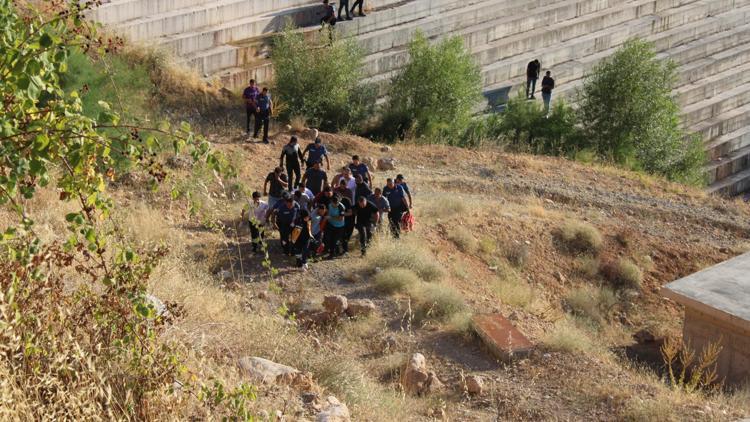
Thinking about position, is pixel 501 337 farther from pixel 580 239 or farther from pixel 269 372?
pixel 580 239

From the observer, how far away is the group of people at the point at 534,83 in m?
25.7

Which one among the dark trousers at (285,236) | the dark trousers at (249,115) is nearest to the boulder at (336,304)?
the dark trousers at (285,236)

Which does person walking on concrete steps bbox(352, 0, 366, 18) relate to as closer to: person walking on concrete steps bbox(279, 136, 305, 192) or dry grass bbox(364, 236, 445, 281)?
person walking on concrete steps bbox(279, 136, 305, 192)

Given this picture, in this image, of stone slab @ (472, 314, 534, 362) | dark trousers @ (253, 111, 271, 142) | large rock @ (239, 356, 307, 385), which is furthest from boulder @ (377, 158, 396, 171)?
large rock @ (239, 356, 307, 385)

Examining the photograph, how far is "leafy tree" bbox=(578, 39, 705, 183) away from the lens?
77.5 feet

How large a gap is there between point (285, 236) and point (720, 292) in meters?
5.86

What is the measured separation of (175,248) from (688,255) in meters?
10.1

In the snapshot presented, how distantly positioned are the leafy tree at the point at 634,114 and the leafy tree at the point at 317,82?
20.3ft

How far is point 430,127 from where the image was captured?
893 inches

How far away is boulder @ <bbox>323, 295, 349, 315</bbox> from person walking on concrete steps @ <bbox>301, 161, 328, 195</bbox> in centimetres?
294

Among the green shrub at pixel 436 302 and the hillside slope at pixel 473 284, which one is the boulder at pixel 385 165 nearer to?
the hillside slope at pixel 473 284

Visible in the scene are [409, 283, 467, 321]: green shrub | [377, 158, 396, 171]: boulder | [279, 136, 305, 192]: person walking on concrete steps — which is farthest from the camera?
[377, 158, 396, 171]: boulder

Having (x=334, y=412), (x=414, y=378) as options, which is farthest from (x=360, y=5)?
(x=334, y=412)

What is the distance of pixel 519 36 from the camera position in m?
29.7
